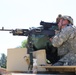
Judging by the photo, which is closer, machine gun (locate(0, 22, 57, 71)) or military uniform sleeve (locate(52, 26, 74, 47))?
military uniform sleeve (locate(52, 26, 74, 47))

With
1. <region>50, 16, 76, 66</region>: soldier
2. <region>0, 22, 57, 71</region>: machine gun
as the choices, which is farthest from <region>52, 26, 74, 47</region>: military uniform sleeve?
<region>0, 22, 57, 71</region>: machine gun

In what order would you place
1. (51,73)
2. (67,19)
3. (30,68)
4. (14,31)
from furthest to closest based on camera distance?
1. (14,31)
2. (67,19)
3. (30,68)
4. (51,73)

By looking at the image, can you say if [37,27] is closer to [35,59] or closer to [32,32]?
[32,32]

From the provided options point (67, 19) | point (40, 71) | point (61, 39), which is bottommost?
point (40, 71)

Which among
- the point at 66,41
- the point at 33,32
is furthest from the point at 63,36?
the point at 33,32

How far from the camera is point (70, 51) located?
14.7ft

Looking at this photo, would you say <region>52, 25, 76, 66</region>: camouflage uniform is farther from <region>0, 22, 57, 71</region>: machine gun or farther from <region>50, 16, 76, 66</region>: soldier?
<region>0, 22, 57, 71</region>: machine gun

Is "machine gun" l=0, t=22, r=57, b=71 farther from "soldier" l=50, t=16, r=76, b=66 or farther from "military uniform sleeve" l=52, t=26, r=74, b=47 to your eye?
"military uniform sleeve" l=52, t=26, r=74, b=47

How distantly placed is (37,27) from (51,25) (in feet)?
0.96

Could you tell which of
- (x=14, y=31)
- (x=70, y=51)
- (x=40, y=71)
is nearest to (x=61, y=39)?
(x=70, y=51)

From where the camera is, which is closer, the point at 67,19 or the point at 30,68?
the point at 30,68

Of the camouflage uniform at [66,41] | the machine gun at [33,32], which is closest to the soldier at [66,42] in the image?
the camouflage uniform at [66,41]

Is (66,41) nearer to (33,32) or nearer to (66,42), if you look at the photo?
(66,42)

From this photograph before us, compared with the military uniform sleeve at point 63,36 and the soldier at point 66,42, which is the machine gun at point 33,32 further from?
the military uniform sleeve at point 63,36
